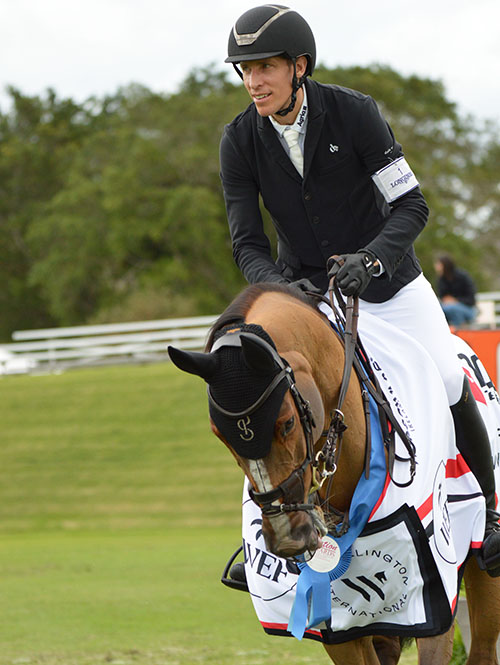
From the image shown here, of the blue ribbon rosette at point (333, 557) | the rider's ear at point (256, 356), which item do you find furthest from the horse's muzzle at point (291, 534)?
the blue ribbon rosette at point (333, 557)

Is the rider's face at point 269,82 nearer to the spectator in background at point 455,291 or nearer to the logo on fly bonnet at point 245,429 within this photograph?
the logo on fly bonnet at point 245,429

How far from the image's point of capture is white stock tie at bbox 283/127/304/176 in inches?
158

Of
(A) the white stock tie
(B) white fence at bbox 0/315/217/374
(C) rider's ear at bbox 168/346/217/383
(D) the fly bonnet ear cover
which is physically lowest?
(B) white fence at bbox 0/315/217/374

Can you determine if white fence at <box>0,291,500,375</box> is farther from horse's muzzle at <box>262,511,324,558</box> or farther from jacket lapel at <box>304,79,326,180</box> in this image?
horse's muzzle at <box>262,511,324,558</box>

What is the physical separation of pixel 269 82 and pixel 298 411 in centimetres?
138

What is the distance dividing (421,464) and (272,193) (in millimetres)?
1240

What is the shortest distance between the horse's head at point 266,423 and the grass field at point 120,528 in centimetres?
328

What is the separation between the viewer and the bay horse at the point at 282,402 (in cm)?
295

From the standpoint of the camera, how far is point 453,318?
1404cm

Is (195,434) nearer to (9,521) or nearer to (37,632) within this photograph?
(9,521)

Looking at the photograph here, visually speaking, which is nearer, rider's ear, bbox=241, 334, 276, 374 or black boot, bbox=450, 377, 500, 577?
rider's ear, bbox=241, 334, 276, 374

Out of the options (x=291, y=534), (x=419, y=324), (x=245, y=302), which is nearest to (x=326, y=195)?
(x=419, y=324)

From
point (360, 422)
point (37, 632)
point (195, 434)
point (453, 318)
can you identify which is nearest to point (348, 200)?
point (360, 422)

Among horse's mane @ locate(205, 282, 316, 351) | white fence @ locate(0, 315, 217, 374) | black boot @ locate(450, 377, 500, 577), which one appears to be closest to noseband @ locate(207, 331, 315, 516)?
horse's mane @ locate(205, 282, 316, 351)
